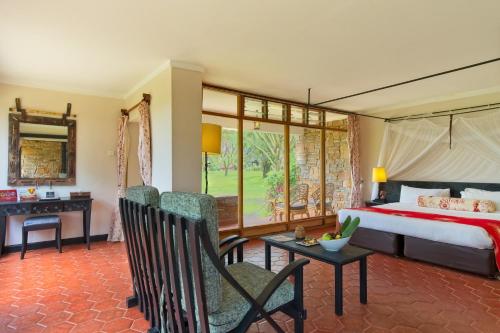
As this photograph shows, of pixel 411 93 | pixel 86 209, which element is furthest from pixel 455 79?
pixel 86 209

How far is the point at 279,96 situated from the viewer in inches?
215

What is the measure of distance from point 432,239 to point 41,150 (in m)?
6.09

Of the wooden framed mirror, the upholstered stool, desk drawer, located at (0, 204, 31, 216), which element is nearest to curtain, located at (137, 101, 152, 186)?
the upholstered stool

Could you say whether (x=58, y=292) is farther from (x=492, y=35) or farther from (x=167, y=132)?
(x=492, y=35)

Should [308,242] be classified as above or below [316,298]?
above

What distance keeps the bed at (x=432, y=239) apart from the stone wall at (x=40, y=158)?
491cm

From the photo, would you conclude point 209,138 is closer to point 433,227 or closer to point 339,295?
point 339,295

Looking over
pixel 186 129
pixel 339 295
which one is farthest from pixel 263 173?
pixel 339 295

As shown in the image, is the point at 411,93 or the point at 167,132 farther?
the point at 411,93

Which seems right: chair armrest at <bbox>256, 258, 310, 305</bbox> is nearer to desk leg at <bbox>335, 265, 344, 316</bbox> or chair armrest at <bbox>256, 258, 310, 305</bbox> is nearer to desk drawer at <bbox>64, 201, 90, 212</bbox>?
desk leg at <bbox>335, 265, 344, 316</bbox>

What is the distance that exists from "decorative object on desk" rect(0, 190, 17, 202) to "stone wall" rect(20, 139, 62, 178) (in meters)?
0.30

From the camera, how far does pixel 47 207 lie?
173 inches

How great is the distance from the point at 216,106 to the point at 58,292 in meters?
3.47

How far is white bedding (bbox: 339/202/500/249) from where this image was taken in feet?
11.0
